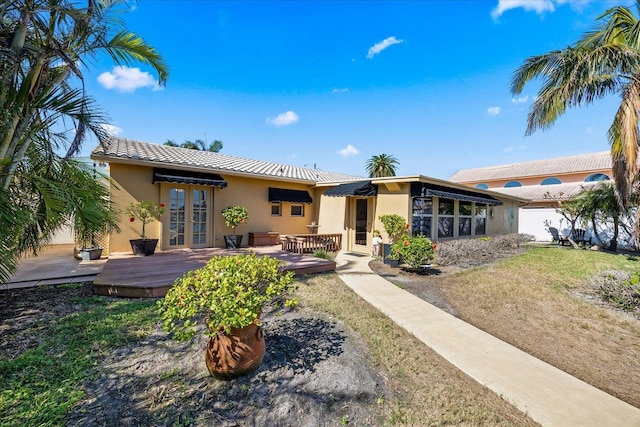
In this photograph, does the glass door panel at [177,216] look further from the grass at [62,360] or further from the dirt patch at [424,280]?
the dirt patch at [424,280]

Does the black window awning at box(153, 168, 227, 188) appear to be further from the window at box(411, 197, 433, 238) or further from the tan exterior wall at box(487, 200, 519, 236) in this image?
the tan exterior wall at box(487, 200, 519, 236)

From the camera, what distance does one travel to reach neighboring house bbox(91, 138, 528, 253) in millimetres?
10078

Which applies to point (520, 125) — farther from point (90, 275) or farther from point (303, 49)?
point (90, 275)

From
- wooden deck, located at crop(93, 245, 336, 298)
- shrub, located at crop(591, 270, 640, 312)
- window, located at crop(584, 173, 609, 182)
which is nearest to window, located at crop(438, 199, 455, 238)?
shrub, located at crop(591, 270, 640, 312)

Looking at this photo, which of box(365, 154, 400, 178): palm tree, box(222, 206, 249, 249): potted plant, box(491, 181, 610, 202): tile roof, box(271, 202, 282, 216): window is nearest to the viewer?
box(222, 206, 249, 249): potted plant

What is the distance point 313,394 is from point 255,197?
11.2 m

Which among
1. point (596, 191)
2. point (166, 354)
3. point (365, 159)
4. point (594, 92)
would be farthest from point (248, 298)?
point (365, 159)

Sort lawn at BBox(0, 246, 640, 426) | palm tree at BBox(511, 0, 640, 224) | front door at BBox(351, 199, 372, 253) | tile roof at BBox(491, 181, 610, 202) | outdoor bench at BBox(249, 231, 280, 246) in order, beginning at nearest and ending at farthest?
1. lawn at BBox(0, 246, 640, 426)
2. palm tree at BBox(511, 0, 640, 224)
3. outdoor bench at BBox(249, 231, 280, 246)
4. front door at BBox(351, 199, 372, 253)
5. tile roof at BBox(491, 181, 610, 202)

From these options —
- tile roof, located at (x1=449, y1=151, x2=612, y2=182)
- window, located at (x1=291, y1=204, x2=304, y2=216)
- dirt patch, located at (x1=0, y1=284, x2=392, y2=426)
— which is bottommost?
dirt patch, located at (x1=0, y1=284, x2=392, y2=426)

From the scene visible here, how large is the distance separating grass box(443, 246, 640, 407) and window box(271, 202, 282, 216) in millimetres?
8714

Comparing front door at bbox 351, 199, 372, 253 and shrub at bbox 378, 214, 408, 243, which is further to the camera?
front door at bbox 351, 199, 372, 253

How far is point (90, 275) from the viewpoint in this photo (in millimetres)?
7203

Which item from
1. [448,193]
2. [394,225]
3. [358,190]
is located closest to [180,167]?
[358,190]

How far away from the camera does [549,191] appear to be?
2369 centimetres
